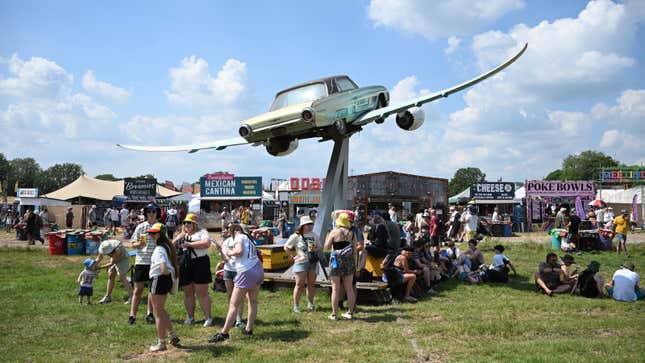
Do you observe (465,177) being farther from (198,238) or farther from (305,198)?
(198,238)

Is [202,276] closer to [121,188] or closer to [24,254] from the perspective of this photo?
[24,254]

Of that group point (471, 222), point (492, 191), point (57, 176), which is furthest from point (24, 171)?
point (471, 222)

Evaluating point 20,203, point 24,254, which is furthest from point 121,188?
point 24,254

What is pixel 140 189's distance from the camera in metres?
35.2

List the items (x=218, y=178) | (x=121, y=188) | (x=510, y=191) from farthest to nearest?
1. (x=121, y=188)
2. (x=510, y=191)
3. (x=218, y=178)

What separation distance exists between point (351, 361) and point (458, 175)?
123 metres

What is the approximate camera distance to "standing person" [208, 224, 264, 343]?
5.68 m

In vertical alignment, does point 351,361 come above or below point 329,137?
below

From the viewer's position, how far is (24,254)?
1480cm

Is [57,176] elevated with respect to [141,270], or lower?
elevated

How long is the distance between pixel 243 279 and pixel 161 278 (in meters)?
0.99

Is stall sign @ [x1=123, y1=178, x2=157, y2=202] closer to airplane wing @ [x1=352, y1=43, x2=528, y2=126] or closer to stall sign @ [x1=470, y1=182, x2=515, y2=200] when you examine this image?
stall sign @ [x1=470, y1=182, x2=515, y2=200]

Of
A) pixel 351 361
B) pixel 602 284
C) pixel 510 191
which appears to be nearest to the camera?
pixel 351 361

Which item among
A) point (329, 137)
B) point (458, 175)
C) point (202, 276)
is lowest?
point (202, 276)
